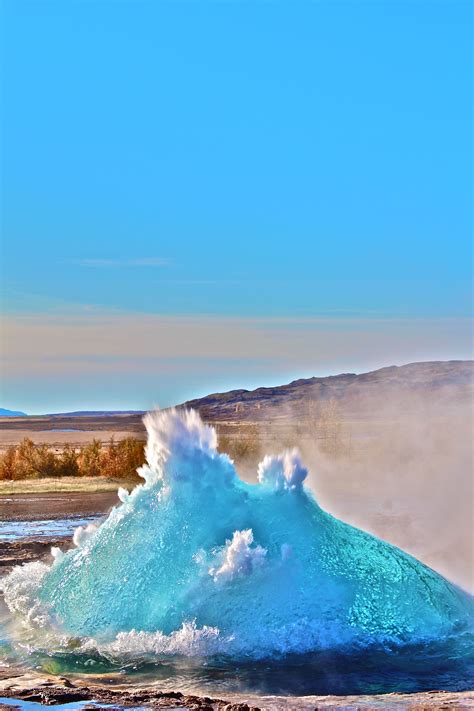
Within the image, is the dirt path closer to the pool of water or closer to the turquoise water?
the pool of water

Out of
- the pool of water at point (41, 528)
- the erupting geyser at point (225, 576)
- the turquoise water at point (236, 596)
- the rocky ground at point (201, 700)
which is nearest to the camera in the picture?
the rocky ground at point (201, 700)

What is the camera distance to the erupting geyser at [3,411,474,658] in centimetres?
745

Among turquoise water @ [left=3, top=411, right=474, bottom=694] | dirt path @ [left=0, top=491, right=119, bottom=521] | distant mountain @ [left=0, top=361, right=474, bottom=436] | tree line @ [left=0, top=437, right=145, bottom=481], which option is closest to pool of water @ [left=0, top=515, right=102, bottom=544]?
dirt path @ [left=0, top=491, right=119, bottom=521]

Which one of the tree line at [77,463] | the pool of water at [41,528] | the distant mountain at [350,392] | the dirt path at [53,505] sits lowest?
the pool of water at [41,528]

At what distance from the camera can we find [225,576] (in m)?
7.59

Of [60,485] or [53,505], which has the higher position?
[60,485]

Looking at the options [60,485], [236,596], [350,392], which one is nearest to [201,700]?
[236,596]

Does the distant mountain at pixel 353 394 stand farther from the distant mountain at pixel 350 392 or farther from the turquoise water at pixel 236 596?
the turquoise water at pixel 236 596

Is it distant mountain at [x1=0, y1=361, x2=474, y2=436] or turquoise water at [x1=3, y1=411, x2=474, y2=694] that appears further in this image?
distant mountain at [x1=0, y1=361, x2=474, y2=436]

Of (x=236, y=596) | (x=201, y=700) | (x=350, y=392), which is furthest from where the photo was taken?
(x=350, y=392)

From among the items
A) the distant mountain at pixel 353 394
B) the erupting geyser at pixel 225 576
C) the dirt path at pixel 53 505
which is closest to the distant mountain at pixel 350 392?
the distant mountain at pixel 353 394

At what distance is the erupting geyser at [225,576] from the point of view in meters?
7.45

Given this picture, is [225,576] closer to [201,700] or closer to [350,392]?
[201,700]

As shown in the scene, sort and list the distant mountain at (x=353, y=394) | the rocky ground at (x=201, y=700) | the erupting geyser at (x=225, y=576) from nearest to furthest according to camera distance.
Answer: the rocky ground at (x=201, y=700) < the erupting geyser at (x=225, y=576) < the distant mountain at (x=353, y=394)
